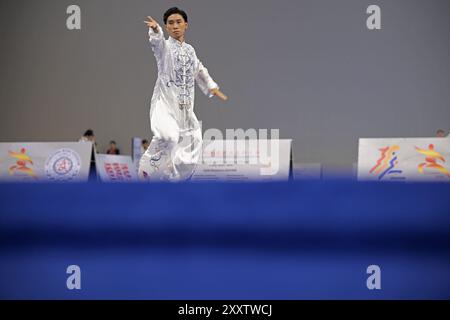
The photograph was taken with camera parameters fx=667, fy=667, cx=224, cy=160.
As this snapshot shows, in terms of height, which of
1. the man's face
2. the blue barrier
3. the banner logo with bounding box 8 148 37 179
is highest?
the man's face

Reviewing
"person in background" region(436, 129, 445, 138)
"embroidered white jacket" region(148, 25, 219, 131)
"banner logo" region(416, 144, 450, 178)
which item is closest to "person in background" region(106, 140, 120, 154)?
"person in background" region(436, 129, 445, 138)

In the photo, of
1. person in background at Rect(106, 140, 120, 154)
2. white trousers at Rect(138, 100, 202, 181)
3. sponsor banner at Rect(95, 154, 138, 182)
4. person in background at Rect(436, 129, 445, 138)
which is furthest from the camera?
person in background at Rect(106, 140, 120, 154)

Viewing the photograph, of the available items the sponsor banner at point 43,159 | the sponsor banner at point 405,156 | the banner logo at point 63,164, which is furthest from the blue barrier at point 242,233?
the banner logo at point 63,164

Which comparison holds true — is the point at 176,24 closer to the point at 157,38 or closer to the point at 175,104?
the point at 157,38

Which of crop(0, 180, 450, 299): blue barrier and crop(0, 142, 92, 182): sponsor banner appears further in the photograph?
crop(0, 142, 92, 182): sponsor banner

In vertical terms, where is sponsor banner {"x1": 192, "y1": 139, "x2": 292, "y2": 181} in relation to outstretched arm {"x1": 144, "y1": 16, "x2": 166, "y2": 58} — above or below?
below

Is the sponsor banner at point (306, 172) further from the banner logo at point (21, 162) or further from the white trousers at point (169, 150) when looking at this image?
the banner logo at point (21, 162)

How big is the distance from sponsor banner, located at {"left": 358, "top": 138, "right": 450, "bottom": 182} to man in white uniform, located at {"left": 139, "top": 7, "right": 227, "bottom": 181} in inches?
72.9

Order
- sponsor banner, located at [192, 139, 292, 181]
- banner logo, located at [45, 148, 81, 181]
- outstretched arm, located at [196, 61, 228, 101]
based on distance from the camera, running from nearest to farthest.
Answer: outstretched arm, located at [196, 61, 228, 101], sponsor banner, located at [192, 139, 292, 181], banner logo, located at [45, 148, 81, 181]

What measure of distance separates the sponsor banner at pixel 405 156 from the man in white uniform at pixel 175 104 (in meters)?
1.85

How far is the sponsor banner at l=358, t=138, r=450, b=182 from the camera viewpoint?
6.54m

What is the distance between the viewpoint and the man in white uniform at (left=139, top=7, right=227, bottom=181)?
551 cm

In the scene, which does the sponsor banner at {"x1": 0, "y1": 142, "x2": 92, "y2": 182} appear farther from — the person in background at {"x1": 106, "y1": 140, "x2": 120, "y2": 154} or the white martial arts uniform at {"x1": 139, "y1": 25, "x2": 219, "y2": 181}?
the person in background at {"x1": 106, "y1": 140, "x2": 120, "y2": 154}

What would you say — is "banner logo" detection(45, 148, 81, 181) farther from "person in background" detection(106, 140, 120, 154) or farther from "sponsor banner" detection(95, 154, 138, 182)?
"person in background" detection(106, 140, 120, 154)
